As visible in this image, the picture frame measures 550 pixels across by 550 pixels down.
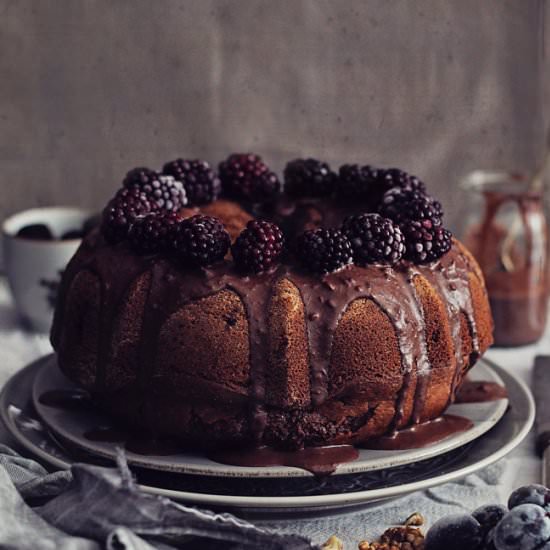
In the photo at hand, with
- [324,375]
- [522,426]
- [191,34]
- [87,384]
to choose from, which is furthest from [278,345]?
[191,34]

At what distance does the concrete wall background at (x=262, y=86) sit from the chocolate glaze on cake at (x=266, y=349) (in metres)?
1.52

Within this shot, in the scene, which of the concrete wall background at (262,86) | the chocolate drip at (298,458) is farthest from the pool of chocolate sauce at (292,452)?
the concrete wall background at (262,86)

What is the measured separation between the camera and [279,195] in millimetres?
2027

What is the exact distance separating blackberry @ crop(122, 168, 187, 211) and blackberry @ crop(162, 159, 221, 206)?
0.06 m

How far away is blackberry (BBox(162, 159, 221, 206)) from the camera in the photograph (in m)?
1.89

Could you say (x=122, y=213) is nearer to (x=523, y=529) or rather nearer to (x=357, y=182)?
(x=357, y=182)

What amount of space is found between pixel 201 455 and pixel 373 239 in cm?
44

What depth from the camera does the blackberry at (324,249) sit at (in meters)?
1.54

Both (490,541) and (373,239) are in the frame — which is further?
(373,239)

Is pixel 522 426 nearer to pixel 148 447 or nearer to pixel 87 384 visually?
pixel 148 447

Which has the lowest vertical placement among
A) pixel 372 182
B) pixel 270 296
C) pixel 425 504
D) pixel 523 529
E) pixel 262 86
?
pixel 425 504

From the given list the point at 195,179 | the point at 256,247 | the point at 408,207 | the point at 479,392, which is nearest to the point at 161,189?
the point at 195,179

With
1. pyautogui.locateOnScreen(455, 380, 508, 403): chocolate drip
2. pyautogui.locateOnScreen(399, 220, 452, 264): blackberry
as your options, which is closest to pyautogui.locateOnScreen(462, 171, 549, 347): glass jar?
pyautogui.locateOnScreen(455, 380, 508, 403): chocolate drip

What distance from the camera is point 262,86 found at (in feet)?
10.1
